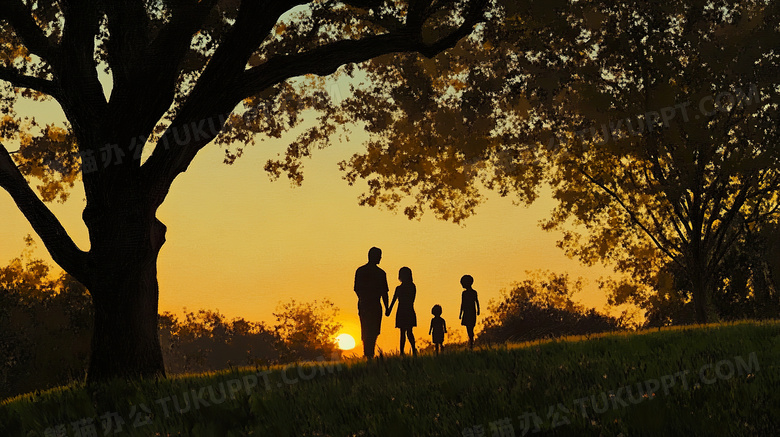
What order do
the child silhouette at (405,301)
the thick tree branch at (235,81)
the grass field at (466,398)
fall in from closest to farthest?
the grass field at (466,398) → the thick tree branch at (235,81) → the child silhouette at (405,301)

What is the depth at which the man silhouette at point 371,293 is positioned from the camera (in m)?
13.4

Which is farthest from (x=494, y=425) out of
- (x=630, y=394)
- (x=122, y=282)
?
(x=122, y=282)

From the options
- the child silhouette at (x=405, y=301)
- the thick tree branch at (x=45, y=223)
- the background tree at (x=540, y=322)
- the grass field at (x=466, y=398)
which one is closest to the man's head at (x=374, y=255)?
the child silhouette at (x=405, y=301)

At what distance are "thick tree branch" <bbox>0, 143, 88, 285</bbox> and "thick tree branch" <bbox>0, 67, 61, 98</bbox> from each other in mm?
1348

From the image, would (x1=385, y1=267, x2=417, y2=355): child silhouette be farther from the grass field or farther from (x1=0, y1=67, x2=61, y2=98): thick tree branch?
(x1=0, y1=67, x2=61, y2=98): thick tree branch

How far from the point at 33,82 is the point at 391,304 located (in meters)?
7.78

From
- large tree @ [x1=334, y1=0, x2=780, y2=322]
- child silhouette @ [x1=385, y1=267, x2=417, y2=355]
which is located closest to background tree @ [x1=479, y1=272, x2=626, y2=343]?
large tree @ [x1=334, y1=0, x2=780, y2=322]

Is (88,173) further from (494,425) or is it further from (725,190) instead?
(725,190)

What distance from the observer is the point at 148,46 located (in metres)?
12.9

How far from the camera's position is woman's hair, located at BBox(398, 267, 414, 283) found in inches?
567

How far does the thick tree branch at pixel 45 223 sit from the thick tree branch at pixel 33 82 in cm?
135

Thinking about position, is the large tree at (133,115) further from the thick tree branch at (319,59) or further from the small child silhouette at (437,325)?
the small child silhouette at (437,325)

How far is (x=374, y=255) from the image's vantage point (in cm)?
1347

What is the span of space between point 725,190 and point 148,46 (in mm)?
20448
